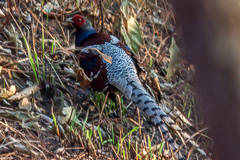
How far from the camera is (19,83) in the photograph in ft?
15.8

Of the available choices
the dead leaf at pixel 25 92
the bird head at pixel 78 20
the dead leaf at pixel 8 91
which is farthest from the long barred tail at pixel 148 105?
the bird head at pixel 78 20

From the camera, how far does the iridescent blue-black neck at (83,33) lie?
5774mm

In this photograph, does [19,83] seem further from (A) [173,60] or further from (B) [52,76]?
(A) [173,60]

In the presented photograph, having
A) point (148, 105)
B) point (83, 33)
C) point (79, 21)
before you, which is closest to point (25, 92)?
point (148, 105)

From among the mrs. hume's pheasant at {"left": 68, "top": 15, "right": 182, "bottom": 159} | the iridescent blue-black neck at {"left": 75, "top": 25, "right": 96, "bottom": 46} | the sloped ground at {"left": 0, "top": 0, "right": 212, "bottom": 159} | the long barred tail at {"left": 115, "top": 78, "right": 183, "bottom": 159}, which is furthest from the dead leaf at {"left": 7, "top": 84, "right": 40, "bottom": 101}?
the iridescent blue-black neck at {"left": 75, "top": 25, "right": 96, "bottom": 46}

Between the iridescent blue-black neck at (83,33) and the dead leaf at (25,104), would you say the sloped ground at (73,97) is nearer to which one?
the dead leaf at (25,104)

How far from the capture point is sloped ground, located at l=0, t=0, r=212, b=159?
12.4 feet

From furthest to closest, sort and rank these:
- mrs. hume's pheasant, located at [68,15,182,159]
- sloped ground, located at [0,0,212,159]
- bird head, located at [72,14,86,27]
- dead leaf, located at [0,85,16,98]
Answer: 1. bird head, located at [72,14,86,27]
2. mrs. hume's pheasant, located at [68,15,182,159]
3. dead leaf, located at [0,85,16,98]
4. sloped ground, located at [0,0,212,159]

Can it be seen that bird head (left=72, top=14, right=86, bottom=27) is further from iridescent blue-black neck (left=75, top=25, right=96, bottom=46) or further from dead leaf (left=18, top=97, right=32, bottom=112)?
dead leaf (left=18, top=97, right=32, bottom=112)

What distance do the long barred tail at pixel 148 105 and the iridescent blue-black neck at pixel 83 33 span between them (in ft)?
3.32

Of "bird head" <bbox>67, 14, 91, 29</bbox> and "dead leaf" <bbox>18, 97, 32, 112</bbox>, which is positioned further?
"bird head" <bbox>67, 14, 91, 29</bbox>

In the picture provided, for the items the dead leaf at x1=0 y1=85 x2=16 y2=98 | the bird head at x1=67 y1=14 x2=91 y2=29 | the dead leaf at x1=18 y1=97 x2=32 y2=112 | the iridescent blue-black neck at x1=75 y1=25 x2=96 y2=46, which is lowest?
the dead leaf at x1=18 y1=97 x2=32 y2=112

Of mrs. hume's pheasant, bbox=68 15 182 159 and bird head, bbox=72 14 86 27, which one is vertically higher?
bird head, bbox=72 14 86 27

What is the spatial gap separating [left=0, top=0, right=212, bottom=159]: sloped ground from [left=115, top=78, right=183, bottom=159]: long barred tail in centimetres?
12
